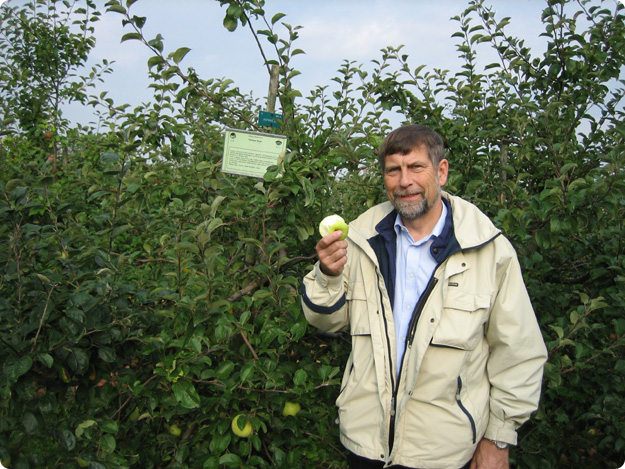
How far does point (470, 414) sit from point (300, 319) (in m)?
0.63

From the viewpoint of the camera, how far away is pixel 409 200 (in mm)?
1597

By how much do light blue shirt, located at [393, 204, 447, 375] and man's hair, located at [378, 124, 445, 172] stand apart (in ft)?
0.76

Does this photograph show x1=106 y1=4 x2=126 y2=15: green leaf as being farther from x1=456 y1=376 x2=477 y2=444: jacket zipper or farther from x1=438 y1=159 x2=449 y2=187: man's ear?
x1=456 y1=376 x2=477 y2=444: jacket zipper

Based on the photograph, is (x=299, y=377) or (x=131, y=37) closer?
(x=299, y=377)

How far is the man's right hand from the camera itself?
1.42 metres

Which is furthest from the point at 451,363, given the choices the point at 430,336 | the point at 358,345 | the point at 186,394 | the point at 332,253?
the point at 186,394

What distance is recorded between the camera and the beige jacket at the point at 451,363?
1423 millimetres

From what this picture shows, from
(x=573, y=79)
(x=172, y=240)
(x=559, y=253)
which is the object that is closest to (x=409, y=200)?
(x=172, y=240)

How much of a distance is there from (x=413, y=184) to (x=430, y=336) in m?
0.51

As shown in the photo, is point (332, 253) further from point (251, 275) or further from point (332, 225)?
point (251, 275)

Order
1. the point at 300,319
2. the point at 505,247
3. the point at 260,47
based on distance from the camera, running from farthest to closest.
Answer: the point at 260,47, the point at 300,319, the point at 505,247

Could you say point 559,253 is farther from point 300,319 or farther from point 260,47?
point 260,47

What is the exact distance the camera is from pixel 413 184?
1.60 meters

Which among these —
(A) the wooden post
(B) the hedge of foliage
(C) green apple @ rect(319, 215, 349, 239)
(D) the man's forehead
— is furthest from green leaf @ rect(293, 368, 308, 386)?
(A) the wooden post
